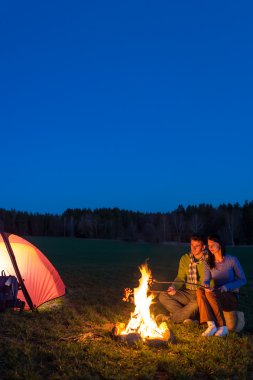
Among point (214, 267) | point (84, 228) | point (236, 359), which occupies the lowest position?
point (236, 359)

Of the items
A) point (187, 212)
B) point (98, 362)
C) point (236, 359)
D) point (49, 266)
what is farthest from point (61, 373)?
point (187, 212)

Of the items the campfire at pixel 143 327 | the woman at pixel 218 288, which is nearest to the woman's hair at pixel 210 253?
the woman at pixel 218 288

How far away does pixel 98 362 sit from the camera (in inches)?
233

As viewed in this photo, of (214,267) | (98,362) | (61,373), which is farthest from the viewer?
(214,267)

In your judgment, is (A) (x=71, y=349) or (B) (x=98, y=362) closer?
(B) (x=98, y=362)

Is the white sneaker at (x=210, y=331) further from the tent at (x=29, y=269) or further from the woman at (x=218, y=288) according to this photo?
the tent at (x=29, y=269)

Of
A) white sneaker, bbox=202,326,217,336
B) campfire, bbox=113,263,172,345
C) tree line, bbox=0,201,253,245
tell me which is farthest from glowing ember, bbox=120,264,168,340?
tree line, bbox=0,201,253,245

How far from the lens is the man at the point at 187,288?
26.9ft

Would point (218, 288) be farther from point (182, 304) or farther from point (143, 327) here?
point (143, 327)

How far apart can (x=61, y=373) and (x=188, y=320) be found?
3.33m

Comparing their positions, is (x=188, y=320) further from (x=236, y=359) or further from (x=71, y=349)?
(x=71, y=349)

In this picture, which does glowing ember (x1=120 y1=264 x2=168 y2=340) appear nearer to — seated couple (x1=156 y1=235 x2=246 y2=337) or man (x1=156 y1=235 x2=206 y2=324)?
seated couple (x1=156 y1=235 x2=246 y2=337)

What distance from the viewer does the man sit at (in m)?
8.20

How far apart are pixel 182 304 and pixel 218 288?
1.09 meters
